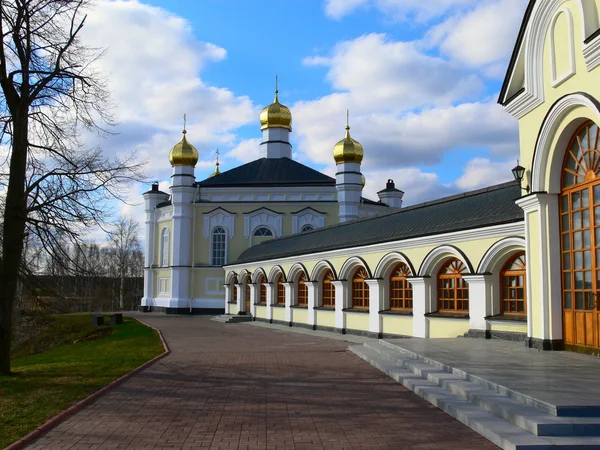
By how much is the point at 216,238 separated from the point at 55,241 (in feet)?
87.1

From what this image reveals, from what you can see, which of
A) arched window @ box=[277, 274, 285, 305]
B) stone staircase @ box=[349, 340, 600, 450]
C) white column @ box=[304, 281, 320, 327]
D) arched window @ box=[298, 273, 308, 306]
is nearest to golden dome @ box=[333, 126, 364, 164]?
arched window @ box=[277, 274, 285, 305]

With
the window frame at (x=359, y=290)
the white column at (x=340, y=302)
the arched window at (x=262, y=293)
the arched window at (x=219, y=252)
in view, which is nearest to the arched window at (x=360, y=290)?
the window frame at (x=359, y=290)

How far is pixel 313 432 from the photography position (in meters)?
6.89

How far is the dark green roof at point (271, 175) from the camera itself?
37500 mm

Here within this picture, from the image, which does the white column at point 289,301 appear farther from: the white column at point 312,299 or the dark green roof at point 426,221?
the white column at point 312,299

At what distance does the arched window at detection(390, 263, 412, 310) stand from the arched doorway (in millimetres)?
7165

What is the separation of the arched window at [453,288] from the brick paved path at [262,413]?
3.94 metres

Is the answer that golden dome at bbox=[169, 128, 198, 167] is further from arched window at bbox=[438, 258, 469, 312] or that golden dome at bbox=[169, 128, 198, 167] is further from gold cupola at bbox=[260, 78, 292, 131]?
arched window at bbox=[438, 258, 469, 312]

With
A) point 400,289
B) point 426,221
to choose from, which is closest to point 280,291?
point 400,289

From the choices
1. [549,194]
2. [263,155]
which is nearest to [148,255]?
[263,155]

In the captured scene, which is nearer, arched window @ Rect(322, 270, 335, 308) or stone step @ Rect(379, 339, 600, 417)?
stone step @ Rect(379, 339, 600, 417)

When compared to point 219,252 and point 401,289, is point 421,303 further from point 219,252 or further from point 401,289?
point 219,252

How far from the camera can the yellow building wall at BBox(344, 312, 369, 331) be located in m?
19.8

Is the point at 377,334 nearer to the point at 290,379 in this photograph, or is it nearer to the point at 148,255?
the point at 290,379
